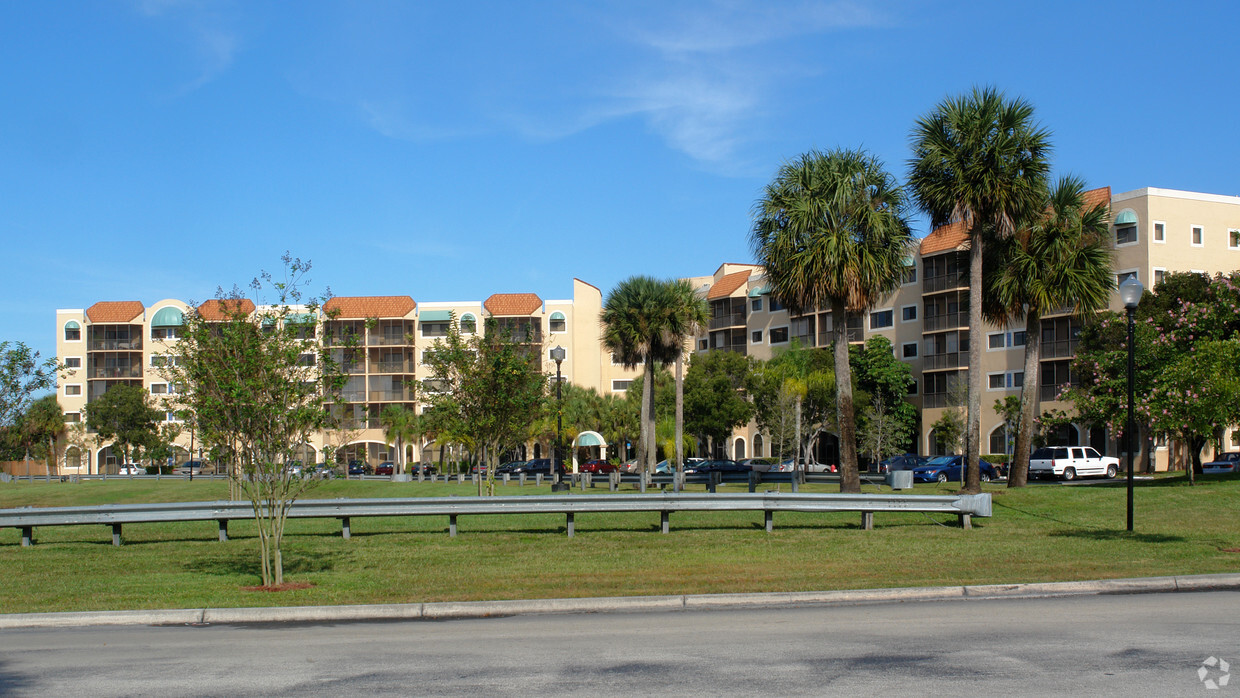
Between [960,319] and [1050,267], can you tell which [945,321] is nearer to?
[960,319]

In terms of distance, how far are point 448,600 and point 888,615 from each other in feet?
17.2

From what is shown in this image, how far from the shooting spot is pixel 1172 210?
58844mm

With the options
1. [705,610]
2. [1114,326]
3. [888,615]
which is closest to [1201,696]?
[888,615]

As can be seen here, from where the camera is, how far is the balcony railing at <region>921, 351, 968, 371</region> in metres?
69.9

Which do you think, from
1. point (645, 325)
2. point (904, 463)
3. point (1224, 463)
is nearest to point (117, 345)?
point (645, 325)

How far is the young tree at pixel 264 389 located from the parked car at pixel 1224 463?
5035 cm

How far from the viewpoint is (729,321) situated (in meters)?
89.6

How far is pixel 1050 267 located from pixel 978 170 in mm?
4597

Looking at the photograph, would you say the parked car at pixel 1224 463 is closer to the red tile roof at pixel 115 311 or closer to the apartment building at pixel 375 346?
the apartment building at pixel 375 346

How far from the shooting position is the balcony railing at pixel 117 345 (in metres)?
94.5

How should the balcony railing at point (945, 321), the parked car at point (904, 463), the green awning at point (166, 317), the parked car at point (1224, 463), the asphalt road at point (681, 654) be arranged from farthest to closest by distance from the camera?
1. the green awning at point (166, 317)
2. the balcony railing at point (945, 321)
3. the parked car at point (1224, 463)
4. the parked car at point (904, 463)
5. the asphalt road at point (681, 654)

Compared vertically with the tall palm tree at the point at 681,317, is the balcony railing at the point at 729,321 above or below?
above

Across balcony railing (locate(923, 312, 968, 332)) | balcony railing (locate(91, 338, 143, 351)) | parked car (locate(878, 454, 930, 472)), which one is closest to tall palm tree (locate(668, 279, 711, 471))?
parked car (locate(878, 454, 930, 472))

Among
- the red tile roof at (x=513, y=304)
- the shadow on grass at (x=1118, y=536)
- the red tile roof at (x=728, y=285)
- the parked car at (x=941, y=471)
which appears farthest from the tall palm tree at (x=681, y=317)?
the red tile roof at (x=513, y=304)
